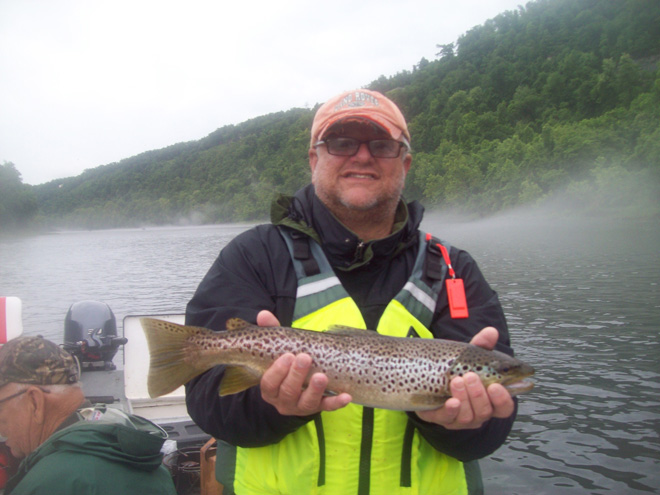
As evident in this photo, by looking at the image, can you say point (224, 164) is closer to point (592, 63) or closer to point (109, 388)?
point (592, 63)

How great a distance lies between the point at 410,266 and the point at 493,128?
12463cm

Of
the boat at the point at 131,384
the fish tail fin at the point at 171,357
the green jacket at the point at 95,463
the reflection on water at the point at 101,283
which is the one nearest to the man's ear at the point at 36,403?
the boat at the point at 131,384

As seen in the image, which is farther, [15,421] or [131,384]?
[131,384]

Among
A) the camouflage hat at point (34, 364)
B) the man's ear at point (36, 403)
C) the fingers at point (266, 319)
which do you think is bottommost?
the man's ear at point (36, 403)

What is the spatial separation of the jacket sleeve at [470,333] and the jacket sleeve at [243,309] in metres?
0.72

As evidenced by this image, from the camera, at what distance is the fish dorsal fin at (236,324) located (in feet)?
9.62

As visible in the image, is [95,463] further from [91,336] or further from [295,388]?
[91,336]

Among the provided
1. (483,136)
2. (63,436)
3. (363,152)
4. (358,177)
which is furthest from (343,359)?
(483,136)

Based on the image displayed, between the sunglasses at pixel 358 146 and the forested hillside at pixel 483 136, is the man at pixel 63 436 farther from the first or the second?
the forested hillside at pixel 483 136

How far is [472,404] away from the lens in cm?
267

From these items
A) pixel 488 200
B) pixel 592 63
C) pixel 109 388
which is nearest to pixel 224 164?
pixel 488 200

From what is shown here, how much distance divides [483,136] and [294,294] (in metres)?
123

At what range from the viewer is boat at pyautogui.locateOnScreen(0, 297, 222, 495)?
5.49 m

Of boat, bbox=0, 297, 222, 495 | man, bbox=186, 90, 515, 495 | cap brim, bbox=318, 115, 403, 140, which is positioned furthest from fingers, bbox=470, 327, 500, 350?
boat, bbox=0, 297, 222, 495
